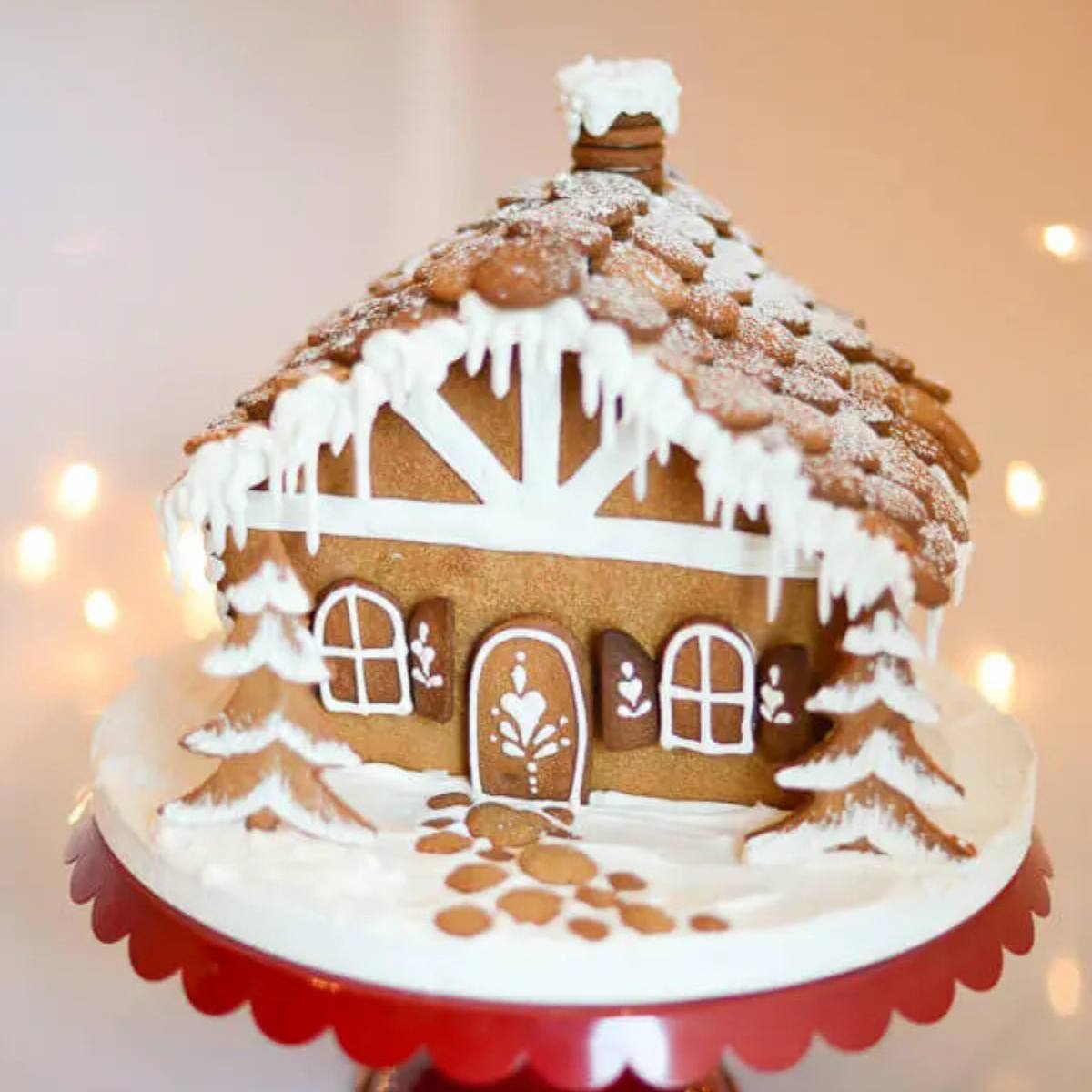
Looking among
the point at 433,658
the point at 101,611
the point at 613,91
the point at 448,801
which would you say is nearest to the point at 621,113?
the point at 613,91

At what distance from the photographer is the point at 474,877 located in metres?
1.41

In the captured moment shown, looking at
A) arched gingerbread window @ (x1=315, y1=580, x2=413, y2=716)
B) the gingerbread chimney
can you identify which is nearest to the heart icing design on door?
arched gingerbread window @ (x1=315, y1=580, x2=413, y2=716)

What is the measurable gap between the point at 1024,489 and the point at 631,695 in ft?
4.08

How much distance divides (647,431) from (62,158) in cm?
152

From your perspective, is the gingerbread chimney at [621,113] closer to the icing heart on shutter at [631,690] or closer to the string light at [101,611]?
the icing heart on shutter at [631,690]

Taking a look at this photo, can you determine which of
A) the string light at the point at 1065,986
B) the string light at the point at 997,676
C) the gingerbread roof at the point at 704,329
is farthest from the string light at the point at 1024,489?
the gingerbread roof at the point at 704,329

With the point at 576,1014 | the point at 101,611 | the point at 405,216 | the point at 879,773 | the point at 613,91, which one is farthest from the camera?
the point at 405,216

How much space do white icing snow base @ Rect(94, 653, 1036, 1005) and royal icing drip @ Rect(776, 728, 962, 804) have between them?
6cm

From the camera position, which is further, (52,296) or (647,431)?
(52,296)

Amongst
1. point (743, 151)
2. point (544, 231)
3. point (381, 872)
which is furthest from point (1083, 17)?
point (381, 872)

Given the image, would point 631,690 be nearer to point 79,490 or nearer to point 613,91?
point 613,91

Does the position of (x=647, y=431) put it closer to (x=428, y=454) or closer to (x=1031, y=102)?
(x=428, y=454)

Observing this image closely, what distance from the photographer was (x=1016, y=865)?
1490mm

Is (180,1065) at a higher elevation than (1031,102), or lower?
lower
